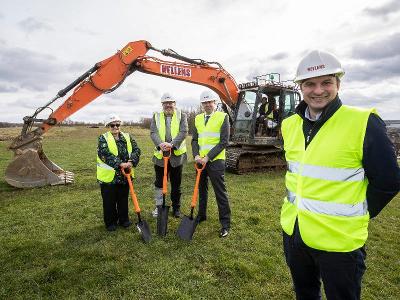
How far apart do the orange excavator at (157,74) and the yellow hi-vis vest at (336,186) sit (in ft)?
23.2

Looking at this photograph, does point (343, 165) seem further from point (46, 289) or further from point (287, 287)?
point (46, 289)

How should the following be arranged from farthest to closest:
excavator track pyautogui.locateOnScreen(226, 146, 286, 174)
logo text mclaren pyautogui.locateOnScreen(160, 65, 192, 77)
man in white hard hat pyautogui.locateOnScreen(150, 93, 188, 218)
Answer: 1. excavator track pyautogui.locateOnScreen(226, 146, 286, 174)
2. logo text mclaren pyautogui.locateOnScreen(160, 65, 192, 77)
3. man in white hard hat pyautogui.locateOnScreen(150, 93, 188, 218)

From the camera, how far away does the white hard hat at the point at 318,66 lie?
2047 millimetres

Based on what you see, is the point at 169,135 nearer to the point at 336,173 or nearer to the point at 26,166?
the point at 336,173

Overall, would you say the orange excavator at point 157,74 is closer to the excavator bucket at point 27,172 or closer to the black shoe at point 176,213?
the excavator bucket at point 27,172

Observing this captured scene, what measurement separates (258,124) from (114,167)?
6.64 metres

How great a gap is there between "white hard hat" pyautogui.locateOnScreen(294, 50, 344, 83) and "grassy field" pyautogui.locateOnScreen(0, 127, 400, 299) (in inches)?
99.2

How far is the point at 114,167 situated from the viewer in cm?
506

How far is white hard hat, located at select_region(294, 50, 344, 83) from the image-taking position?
2.05 meters

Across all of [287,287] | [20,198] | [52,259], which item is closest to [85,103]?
[20,198]

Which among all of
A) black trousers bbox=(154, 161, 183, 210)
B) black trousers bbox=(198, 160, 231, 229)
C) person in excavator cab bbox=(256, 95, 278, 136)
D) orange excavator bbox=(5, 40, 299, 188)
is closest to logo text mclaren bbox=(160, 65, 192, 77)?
orange excavator bbox=(5, 40, 299, 188)

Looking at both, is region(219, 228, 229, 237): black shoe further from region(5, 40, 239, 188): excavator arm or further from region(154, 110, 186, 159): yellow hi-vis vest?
region(5, 40, 239, 188): excavator arm

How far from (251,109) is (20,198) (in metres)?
7.06

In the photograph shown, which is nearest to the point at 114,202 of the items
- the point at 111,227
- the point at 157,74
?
the point at 111,227
